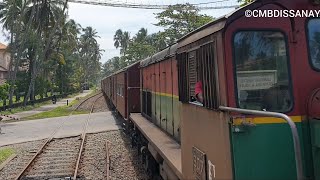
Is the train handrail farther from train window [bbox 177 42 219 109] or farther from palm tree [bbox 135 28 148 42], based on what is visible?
palm tree [bbox 135 28 148 42]

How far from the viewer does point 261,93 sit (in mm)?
3447

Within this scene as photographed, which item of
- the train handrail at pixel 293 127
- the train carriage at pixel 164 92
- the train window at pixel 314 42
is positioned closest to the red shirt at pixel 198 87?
the train handrail at pixel 293 127

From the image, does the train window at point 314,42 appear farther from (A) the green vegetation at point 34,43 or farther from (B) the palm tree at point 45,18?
(B) the palm tree at point 45,18

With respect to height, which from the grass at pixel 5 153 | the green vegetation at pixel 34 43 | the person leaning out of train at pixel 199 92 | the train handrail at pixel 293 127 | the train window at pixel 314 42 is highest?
the green vegetation at pixel 34 43

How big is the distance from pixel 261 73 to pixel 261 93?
0.61 ft

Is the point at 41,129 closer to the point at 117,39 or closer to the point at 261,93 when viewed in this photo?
the point at 261,93

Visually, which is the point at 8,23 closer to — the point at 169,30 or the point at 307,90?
the point at 169,30

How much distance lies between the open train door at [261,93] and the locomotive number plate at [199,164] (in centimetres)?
80

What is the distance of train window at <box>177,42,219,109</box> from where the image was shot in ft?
12.5

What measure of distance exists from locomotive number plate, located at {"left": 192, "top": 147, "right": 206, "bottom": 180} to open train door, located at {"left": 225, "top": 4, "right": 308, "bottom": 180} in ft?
2.62

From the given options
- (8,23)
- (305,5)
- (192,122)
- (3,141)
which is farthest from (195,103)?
(8,23)

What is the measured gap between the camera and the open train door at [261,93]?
336cm

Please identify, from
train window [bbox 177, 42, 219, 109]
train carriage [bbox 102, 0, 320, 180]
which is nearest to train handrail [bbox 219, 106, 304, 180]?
train carriage [bbox 102, 0, 320, 180]

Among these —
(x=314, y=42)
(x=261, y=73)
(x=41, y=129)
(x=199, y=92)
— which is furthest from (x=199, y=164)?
(x=41, y=129)
